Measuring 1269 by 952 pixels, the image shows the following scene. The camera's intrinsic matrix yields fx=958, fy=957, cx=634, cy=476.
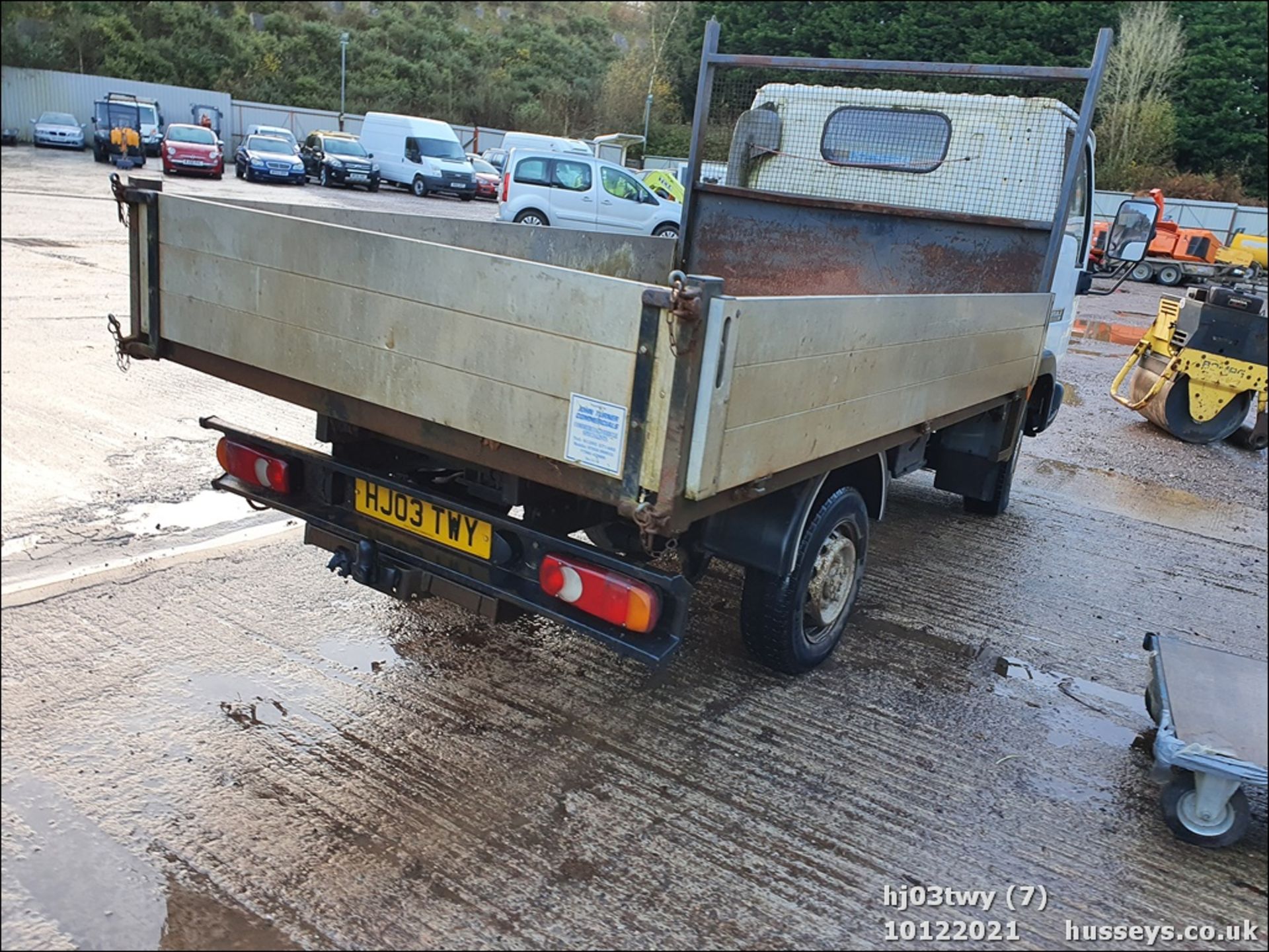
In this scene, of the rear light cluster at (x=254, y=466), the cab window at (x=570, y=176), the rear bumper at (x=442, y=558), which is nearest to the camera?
the rear bumper at (x=442, y=558)

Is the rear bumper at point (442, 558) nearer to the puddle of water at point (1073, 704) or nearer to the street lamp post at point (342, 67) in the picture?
the puddle of water at point (1073, 704)

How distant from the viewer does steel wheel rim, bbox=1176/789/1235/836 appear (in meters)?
3.02

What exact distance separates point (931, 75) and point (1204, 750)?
3.53 metres

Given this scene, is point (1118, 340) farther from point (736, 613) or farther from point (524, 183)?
point (736, 613)

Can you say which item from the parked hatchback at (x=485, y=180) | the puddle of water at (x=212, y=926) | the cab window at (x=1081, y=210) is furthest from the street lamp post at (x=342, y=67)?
the puddle of water at (x=212, y=926)

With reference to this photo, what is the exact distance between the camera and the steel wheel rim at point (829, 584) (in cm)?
374

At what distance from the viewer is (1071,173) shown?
17.1 ft

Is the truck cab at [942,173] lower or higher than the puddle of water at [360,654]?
higher

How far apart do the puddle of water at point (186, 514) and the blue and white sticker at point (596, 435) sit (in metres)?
2.82

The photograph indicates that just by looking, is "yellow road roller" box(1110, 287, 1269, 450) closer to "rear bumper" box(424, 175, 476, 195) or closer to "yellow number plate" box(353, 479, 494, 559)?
"yellow number plate" box(353, 479, 494, 559)

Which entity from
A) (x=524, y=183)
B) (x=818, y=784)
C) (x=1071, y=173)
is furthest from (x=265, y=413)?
(x=524, y=183)

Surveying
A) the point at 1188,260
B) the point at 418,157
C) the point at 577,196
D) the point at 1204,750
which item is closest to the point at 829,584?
the point at 1204,750

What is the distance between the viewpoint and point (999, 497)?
6.38m

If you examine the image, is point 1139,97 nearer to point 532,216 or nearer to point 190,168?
point 532,216
